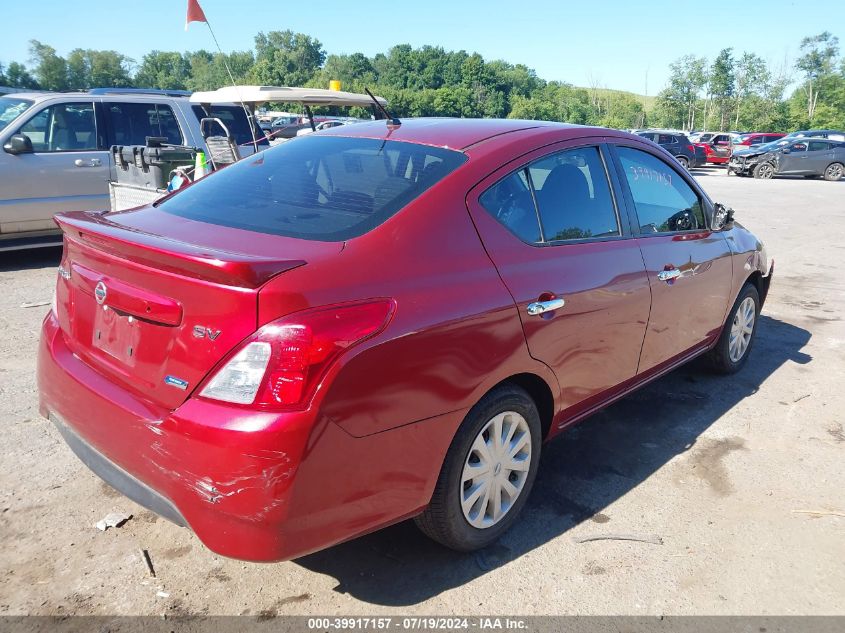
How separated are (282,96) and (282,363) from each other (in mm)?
6195

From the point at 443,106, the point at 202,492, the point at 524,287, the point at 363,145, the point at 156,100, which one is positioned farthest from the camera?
the point at 443,106

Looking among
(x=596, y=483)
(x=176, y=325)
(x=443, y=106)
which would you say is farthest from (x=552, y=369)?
(x=443, y=106)

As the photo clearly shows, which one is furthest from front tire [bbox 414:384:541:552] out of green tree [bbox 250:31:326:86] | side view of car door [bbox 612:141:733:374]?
green tree [bbox 250:31:326:86]

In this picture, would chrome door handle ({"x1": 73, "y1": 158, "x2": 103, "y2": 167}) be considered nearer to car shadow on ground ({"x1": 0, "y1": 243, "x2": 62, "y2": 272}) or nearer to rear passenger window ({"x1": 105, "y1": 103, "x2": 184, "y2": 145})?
rear passenger window ({"x1": 105, "y1": 103, "x2": 184, "y2": 145})

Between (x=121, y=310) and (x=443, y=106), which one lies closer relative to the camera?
(x=121, y=310)

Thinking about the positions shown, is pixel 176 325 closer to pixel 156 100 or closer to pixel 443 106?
pixel 156 100

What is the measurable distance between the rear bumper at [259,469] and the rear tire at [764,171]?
26840 millimetres

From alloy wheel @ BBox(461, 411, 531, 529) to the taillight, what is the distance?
84 centimetres

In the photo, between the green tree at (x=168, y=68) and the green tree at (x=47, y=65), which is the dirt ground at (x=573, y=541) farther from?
the green tree at (x=168, y=68)

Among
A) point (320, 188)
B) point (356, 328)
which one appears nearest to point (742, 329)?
point (320, 188)

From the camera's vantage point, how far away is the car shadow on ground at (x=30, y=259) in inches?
306

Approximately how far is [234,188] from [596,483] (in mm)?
2263

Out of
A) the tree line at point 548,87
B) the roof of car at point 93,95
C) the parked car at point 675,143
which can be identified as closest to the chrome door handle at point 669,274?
the roof of car at point 93,95

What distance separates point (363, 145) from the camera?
3.20m
